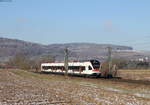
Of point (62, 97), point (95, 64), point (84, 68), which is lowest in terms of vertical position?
point (62, 97)

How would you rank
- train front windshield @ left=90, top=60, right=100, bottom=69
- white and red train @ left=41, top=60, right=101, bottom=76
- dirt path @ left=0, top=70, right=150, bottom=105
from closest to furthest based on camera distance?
dirt path @ left=0, top=70, right=150, bottom=105 → white and red train @ left=41, top=60, right=101, bottom=76 → train front windshield @ left=90, top=60, right=100, bottom=69

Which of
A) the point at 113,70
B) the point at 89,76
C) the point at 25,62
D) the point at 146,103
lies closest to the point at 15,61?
the point at 25,62

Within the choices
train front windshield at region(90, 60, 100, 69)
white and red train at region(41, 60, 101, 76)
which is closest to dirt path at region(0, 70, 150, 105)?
white and red train at region(41, 60, 101, 76)

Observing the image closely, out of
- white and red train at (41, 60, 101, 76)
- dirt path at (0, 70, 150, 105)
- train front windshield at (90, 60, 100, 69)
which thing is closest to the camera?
dirt path at (0, 70, 150, 105)

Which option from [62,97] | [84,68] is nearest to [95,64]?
[84,68]

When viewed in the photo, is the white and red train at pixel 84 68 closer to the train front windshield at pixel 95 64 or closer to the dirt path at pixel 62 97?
the train front windshield at pixel 95 64

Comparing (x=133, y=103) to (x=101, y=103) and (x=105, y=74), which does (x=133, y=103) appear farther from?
(x=105, y=74)

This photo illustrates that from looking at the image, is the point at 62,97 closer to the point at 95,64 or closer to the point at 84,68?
the point at 95,64

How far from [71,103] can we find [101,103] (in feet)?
7.87

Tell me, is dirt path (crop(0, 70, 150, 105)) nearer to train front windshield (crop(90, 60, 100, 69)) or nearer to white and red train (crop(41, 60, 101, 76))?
white and red train (crop(41, 60, 101, 76))

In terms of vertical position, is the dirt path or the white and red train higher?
the white and red train

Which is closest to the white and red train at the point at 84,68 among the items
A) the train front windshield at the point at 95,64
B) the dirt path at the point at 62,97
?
the train front windshield at the point at 95,64

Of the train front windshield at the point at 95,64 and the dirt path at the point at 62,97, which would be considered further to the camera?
the train front windshield at the point at 95,64

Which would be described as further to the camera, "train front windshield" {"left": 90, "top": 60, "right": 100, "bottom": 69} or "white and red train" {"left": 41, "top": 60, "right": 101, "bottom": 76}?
"train front windshield" {"left": 90, "top": 60, "right": 100, "bottom": 69}
